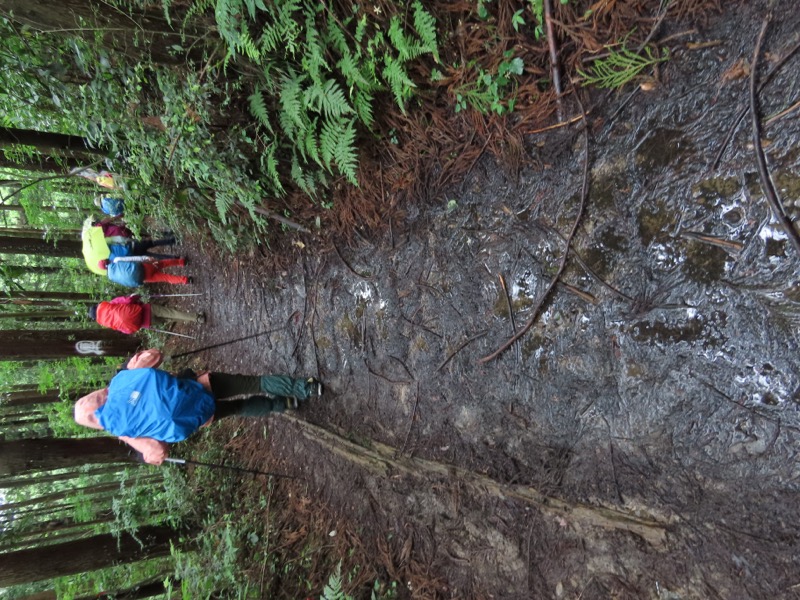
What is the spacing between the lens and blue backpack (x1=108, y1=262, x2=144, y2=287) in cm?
690

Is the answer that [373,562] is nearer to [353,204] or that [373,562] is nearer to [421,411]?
[421,411]

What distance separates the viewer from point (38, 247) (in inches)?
351

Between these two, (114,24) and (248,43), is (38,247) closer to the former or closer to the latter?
(114,24)

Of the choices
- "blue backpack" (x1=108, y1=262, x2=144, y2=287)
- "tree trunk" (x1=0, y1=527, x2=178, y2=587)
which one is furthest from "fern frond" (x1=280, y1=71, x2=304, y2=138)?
"tree trunk" (x1=0, y1=527, x2=178, y2=587)

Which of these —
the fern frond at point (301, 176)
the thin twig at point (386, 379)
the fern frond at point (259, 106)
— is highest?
the fern frond at point (259, 106)

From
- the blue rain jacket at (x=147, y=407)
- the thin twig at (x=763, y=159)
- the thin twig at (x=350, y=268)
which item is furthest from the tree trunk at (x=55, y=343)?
the thin twig at (x=763, y=159)

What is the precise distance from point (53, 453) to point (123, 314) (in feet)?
7.32

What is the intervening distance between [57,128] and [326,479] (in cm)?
560

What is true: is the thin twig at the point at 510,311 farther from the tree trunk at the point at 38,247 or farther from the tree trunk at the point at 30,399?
the tree trunk at the point at 30,399

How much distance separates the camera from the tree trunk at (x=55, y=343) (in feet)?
23.5

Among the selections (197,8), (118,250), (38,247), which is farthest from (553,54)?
(38,247)

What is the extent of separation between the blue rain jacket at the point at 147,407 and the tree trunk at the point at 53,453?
178 cm

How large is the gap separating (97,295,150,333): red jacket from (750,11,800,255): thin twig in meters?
7.85

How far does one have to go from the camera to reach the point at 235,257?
7.08 m
